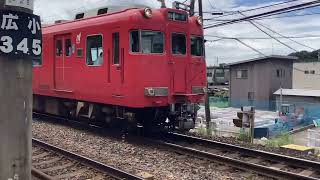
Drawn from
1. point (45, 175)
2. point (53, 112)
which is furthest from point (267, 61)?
point (45, 175)

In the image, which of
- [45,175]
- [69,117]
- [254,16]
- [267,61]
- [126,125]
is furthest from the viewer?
[267,61]

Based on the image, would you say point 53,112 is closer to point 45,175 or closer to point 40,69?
point 40,69

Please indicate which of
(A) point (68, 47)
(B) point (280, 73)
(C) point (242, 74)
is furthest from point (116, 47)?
(B) point (280, 73)

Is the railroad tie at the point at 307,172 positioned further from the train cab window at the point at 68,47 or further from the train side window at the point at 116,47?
the train cab window at the point at 68,47

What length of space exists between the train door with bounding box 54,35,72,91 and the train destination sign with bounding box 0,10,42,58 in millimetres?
9495

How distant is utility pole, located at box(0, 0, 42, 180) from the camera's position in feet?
16.6

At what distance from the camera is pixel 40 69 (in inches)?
664

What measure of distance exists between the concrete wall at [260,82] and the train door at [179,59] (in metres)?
34.0

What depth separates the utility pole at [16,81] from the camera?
200 inches

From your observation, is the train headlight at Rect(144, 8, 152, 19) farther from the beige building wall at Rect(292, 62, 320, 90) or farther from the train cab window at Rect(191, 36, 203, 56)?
the beige building wall at Rect(292, 62, 320, 90)

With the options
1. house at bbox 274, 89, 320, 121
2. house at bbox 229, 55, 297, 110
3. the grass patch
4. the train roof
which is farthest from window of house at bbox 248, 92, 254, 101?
the train roof

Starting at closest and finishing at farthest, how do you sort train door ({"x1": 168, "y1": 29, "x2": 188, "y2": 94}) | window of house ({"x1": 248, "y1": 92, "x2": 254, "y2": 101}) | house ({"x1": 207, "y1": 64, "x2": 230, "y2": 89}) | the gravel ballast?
the gravel ballast → train door ({"x1": 168, "y1": 29, "x2": 188, "y2": 94}) → window of house ({"x1": 248, "y1": 92, "x2": 254, "y2": 101}) → house ({"x1": 207, "y1": 64, "x2": 230, "y2": 89})

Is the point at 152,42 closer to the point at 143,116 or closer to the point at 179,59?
the point at 179,59

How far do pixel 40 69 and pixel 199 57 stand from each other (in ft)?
20.8
